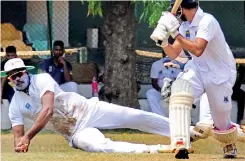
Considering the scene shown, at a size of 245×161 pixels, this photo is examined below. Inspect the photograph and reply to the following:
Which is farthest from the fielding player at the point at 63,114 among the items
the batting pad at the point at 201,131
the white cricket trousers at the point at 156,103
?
the white cricket trousers at the point at 156,103

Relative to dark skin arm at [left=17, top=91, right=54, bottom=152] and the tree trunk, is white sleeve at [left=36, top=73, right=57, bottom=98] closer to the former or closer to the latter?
dark skin arm at [left=17, top=91, right=54, bottom=152]

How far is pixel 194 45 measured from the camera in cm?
838

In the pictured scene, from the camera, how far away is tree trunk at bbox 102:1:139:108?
50.7ft

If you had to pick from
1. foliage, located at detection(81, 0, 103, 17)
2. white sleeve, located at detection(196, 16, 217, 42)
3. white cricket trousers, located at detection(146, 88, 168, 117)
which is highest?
white sleeve, located at detection(196, 16, 217, 42)

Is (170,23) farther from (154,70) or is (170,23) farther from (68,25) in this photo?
(68,25)

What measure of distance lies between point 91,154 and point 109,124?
3.13ft

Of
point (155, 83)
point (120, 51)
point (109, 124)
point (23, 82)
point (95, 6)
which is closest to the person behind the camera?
point (23, 82)

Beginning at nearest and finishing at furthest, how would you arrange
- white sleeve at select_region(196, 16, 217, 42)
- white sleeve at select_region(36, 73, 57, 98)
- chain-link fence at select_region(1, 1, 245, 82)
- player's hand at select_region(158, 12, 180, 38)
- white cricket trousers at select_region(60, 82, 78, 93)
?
player's hand at select_region(158, 12, 180, 38) < white sleeve at select_region(196, 16, 217, 42) < white sleeve at select_region(36, 73, 57, 98) < white cricket trousers at select_region(60, 82, 78, 93) < chain-link fence at select_region(1, 1, 245, 82)

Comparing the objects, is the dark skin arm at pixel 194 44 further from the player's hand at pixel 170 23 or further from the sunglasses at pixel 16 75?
the sunglasses at pixel 16 75

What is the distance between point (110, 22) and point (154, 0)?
921mm

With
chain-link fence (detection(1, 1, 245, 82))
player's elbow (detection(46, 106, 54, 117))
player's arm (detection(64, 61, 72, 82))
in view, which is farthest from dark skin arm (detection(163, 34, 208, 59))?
chain-link fence (detection(1, 1, 245, 82))

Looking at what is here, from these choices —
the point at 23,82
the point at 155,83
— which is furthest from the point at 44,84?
the point at 155,83

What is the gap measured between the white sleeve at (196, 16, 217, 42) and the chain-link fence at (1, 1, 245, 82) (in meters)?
9.36

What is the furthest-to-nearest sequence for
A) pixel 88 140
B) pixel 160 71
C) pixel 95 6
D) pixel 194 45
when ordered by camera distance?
1. pixel 95 6
2. pixel 160 71
3. pixel 88 140
4. pixel 194 45
